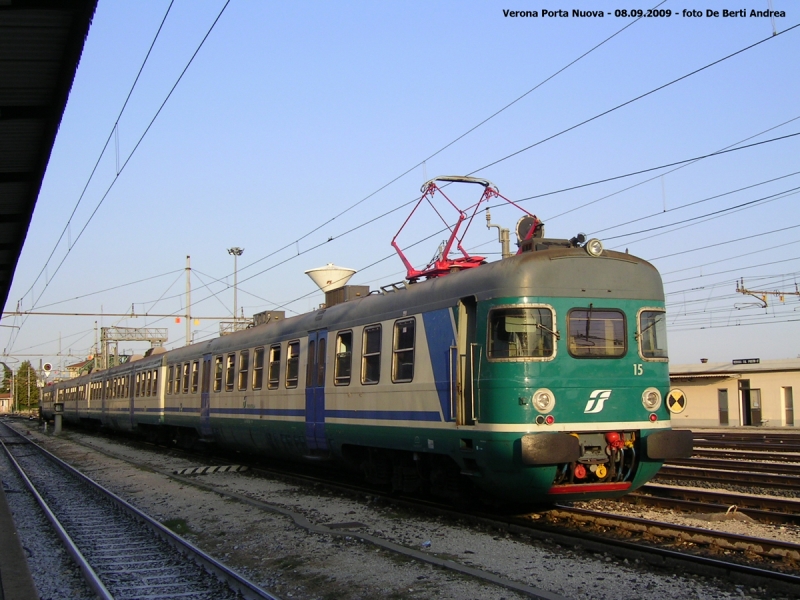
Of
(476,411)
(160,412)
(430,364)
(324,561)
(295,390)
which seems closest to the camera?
(324,561)

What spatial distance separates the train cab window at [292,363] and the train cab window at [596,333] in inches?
264

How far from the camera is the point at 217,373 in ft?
66.0

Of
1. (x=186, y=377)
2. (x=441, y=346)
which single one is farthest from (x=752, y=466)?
(x=186, y=377)

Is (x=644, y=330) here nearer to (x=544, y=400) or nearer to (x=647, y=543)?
(x=544, y=400)

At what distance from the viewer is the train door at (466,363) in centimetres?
1002

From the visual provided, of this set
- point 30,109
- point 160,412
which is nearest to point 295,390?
point 30,109

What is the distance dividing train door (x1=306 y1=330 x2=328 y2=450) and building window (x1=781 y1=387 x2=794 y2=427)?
2877 centimetres

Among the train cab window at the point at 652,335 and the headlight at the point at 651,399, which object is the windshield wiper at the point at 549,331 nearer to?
the train cab window at the point at 652,335

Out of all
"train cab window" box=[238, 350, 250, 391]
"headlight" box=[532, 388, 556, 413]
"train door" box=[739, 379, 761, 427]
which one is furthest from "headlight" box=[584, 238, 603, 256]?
"train door" box=[739, 379, 761, 427]

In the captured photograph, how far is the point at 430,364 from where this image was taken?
35.9ft

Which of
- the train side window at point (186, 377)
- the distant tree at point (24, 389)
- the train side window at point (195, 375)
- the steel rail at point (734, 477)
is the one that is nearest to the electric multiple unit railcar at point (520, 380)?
the steel rail at point (734, 477)

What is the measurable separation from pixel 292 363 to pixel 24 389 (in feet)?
457

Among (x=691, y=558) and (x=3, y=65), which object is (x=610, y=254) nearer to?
(x=691, y=558)

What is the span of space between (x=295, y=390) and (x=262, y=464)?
4.86 metres
